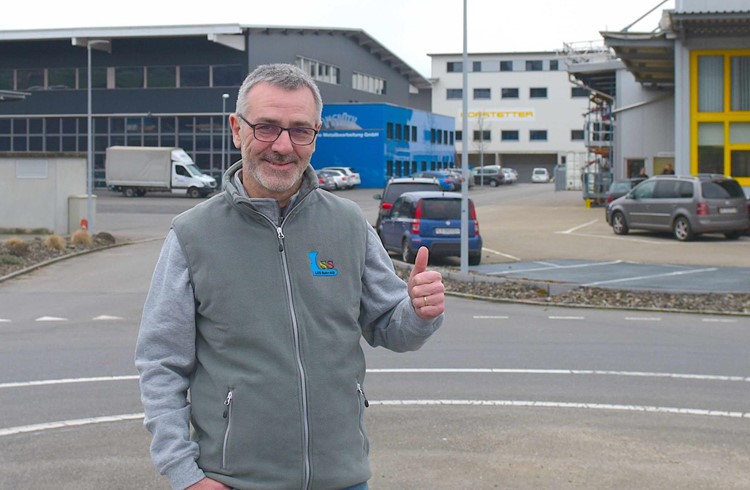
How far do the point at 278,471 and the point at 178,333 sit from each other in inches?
19.9

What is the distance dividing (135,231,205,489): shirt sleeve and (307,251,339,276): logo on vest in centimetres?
37

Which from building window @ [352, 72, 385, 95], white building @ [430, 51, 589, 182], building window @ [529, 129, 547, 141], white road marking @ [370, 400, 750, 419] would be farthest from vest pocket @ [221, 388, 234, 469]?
building window @ [529, 129, 547, 141]

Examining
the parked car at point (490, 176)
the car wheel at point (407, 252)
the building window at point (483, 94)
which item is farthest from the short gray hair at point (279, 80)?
the building window at point (483, 94)

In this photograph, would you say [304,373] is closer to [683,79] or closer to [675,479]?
[675,479]

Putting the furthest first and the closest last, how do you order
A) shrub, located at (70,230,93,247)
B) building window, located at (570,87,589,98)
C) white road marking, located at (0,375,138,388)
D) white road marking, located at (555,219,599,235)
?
building window, located at (570,87,589,98) → white road marking, located at (555,219,599,235) → shrub, located at (70,230,93,247) → white road marking, located at (0,375,138,388)

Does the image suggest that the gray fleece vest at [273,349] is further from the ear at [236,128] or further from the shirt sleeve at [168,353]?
the ear at [236,128]

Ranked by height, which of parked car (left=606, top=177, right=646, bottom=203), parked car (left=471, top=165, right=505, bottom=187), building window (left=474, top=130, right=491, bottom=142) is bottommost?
parked car (left=606, top=177, right=646, bottom=203)

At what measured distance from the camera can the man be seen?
10.3 ft

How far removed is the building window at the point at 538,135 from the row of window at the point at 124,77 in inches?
1861

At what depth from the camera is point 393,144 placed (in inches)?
3155

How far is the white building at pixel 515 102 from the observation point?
11019 cm

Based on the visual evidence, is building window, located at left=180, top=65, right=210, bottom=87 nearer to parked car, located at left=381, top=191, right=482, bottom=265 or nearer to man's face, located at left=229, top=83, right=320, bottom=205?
parked car, located at left=381, top=191, right=482, bottom=265

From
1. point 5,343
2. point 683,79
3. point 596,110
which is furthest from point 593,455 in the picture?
point 596,110

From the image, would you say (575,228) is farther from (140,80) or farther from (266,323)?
(140,80)
